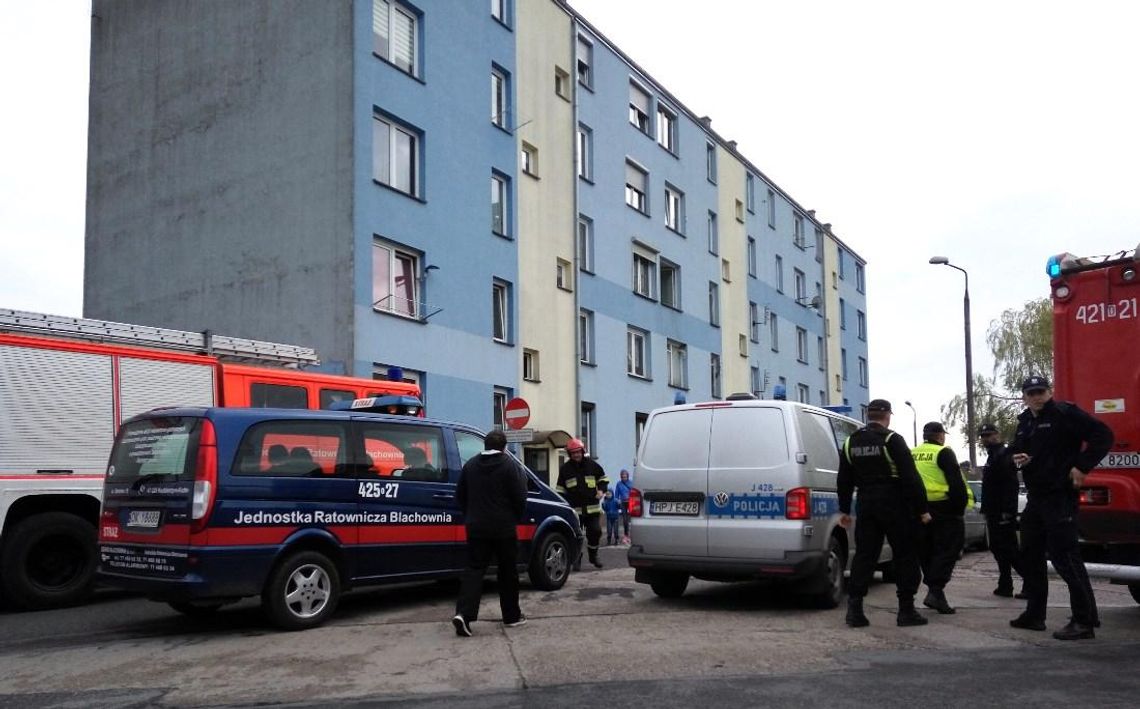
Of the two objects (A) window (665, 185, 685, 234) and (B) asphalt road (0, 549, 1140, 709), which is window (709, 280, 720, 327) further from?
(B) asphalt road (0, 549, 1140, 709)

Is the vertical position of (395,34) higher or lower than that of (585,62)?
lower

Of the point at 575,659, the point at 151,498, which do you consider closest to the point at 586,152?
the point at 151,498

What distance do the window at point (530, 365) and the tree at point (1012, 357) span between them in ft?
94.4

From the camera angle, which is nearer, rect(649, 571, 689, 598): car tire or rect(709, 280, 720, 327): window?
rect(649, 571, 689, 598): car tire

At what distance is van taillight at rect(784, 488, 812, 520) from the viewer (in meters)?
9.17

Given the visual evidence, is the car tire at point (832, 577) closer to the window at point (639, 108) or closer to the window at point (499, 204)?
the window at point (499, 204)

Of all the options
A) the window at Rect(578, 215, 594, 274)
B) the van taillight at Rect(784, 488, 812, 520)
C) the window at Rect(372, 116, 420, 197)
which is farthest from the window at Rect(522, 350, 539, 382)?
the van taillight at Rect(784, 488, 812, 520)

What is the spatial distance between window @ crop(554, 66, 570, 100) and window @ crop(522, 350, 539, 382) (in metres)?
6.92

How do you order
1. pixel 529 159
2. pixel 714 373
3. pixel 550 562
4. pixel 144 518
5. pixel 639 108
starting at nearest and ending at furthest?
pixel 144 518
pixel 550 562
pixel 529 159
pixel 639 108
pixel 714 373

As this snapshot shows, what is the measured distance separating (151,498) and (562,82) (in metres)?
20.4

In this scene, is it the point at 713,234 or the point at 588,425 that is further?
the point at 713,234

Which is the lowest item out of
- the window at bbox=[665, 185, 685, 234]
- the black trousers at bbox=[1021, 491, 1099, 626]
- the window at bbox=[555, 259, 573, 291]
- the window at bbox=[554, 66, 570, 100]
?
the black trousers at bbox=[1021, 491, 1099, 626]

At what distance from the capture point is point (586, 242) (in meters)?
27.6

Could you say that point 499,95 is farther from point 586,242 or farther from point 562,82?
point 586,242
